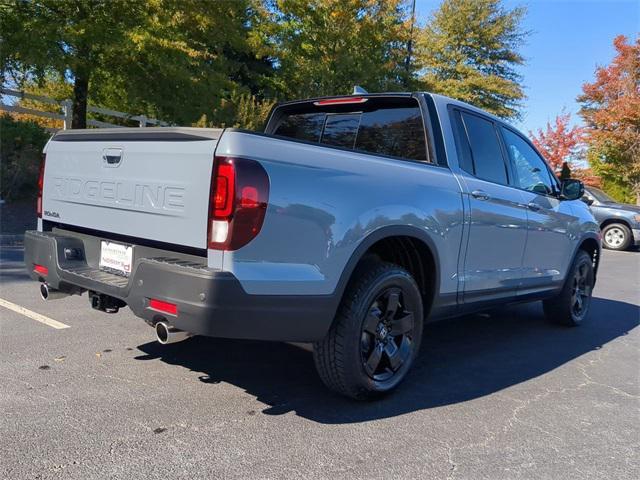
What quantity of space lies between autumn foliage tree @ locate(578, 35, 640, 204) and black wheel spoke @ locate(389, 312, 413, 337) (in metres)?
24.4

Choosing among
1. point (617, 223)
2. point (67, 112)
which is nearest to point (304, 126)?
point (617, 223)

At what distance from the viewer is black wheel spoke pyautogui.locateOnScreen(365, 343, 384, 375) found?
331 centimetres

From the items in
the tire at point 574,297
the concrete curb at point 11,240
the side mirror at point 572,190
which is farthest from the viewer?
the concrete curb at point 11,240

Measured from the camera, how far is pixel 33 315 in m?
4.79

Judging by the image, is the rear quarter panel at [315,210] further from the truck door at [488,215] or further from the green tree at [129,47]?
the green tree at [129,47]

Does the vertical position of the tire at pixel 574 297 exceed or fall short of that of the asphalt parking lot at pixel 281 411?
it exceeds it

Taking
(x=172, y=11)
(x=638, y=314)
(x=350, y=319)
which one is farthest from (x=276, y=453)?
(x=172, y=11)

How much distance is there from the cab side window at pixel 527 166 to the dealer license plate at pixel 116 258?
3209 millimetres

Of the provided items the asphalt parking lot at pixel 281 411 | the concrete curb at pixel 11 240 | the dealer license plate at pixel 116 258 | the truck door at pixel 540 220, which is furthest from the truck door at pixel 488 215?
the concrete curb at pixel 11 240

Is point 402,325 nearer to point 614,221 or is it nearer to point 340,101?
point 340,101

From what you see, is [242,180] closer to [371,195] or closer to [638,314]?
[371,195]

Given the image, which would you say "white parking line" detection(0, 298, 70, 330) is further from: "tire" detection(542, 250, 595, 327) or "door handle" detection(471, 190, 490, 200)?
"tire" detection(542, 250, 595, 327)

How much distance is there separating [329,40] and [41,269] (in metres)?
14.9

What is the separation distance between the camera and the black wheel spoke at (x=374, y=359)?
10.9ft
